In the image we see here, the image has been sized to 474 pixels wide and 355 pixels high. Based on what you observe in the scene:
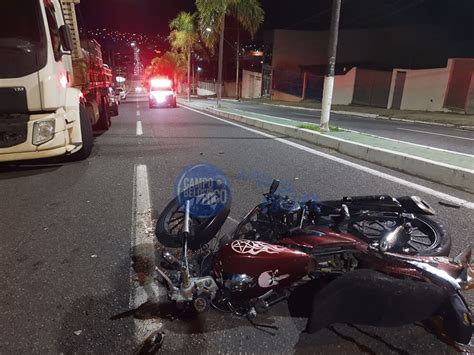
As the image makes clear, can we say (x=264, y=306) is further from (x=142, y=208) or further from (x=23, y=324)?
(x=142, y=208)

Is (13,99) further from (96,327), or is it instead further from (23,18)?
(96,327)

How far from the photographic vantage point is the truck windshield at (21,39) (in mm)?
5290

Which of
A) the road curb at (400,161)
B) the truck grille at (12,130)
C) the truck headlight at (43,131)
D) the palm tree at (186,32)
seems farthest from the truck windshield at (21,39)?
the palm tree at (186,32)

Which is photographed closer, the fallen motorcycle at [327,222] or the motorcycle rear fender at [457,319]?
the motorcycle rear fender at [457,319]

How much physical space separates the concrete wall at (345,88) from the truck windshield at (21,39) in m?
27.7

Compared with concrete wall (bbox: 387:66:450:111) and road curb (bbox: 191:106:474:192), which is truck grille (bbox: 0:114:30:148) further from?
concrete wall (bbox: 387:66:450:111)

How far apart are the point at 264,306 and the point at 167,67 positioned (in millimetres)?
64449

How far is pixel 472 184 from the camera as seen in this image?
214 inches

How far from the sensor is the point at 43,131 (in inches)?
217

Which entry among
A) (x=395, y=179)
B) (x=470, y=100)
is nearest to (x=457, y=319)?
(x=395, y=179)

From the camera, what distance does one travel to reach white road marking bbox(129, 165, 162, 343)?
7.93 feet

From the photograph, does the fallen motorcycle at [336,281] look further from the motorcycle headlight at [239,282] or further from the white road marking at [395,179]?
the white road marking at [395,179]

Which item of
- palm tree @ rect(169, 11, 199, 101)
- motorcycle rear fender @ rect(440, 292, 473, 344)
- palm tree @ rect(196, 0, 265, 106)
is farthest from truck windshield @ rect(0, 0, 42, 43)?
palm tree @ rect(169, 11, 199, 101)

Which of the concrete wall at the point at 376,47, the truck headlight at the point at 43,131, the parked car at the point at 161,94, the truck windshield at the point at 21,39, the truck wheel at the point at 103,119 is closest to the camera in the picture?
the truck windshield at the point at 21,39
